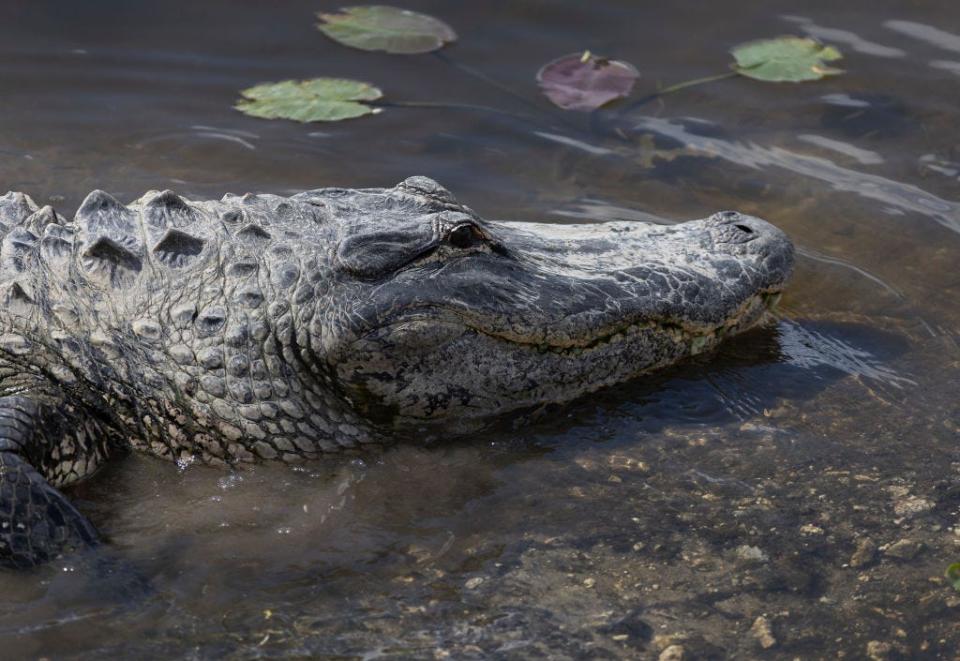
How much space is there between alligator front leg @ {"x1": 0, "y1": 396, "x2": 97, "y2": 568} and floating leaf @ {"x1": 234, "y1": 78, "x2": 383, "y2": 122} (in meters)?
3.17

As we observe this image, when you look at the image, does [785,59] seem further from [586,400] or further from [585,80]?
[586,400]

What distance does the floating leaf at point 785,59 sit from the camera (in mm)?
6852

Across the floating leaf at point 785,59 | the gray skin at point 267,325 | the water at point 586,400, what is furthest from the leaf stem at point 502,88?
the gray skin at point 267,325

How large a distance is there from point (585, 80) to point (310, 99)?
1.54m

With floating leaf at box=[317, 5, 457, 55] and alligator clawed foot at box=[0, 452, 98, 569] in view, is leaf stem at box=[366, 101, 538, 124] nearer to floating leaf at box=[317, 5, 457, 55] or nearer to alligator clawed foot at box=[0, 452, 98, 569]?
floating leaf at box=[317, 5, 457, 55]

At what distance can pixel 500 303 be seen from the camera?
418cm

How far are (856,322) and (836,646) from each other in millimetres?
2117

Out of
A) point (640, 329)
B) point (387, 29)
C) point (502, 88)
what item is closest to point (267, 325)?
point (640, 329)

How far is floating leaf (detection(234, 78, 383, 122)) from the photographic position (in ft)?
21.8

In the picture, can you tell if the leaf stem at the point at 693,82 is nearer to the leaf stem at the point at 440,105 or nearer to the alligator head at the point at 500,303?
the leaf stem at the point at 440,105


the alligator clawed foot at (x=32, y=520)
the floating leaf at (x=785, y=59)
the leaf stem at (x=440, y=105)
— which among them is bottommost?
the alligator clawed foot at (x=32, y=520)

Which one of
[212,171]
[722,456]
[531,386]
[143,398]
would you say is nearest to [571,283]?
[531,386]

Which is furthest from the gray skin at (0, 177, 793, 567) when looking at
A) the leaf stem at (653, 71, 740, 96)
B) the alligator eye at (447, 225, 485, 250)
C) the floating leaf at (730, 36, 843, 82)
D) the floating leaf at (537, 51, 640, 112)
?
the floating leaf at (730, 36, 843, 82)

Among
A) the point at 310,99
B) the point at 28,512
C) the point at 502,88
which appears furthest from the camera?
the point at 502,88
